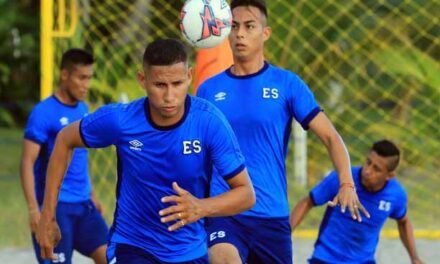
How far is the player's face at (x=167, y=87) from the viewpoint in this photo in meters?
4.69

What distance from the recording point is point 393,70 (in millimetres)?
11602

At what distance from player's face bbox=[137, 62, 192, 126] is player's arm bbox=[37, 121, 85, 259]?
47 centimetres

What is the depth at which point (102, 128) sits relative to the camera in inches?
193

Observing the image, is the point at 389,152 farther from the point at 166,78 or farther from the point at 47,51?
the point at 47,51

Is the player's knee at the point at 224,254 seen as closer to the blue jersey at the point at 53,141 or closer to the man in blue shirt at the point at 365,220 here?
the man in blue shirt at the point at 365,220

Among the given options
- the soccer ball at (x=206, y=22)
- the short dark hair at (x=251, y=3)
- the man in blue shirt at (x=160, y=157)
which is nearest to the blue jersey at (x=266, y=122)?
the soccer ball at (x=206, y=22)

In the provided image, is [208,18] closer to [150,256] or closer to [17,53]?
[150,256]

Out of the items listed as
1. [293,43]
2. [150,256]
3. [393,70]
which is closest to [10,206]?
[293,43]

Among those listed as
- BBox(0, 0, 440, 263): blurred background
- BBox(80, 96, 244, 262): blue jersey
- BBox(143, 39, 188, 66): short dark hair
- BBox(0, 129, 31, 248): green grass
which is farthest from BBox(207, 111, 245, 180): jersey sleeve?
BBox(0, 0, 440, 263): blurred background

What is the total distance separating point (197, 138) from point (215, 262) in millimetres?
1158

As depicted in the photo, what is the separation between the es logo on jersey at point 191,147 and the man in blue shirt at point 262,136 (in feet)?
3.62

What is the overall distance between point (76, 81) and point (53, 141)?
1.54ft

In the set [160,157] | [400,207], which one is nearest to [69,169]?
[400,207]

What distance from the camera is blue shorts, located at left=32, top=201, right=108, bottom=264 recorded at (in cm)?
707
